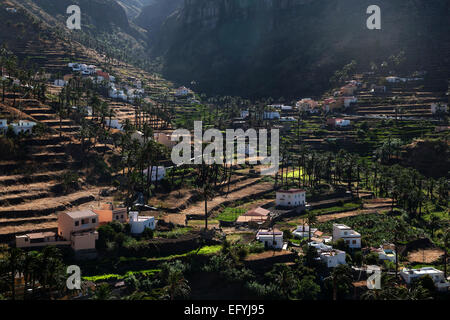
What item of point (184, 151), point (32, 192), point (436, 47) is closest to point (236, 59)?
point (436, 47)

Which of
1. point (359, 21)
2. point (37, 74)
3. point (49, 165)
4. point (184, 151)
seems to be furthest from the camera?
point (359, 21)

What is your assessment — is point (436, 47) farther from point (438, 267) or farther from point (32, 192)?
point (32, 192)

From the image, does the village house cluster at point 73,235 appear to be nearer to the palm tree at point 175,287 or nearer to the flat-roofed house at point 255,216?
the palm tree at point 175,287

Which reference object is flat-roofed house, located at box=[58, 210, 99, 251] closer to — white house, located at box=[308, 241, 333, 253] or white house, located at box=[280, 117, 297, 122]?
white house, located at box=[308, 241, 333, 253]

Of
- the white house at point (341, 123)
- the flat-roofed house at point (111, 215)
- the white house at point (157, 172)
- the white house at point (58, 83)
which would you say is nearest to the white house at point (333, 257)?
the flat-roofed house at point (111, 215)

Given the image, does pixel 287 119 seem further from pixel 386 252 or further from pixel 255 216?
pixel 386 252
